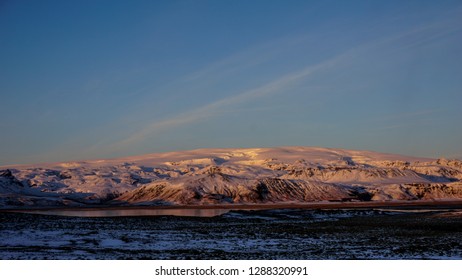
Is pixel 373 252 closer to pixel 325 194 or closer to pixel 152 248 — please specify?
pixel 152 248

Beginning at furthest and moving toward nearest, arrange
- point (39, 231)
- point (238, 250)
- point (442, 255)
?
point (39, 231)
point (238, 250)
point (442, 255)

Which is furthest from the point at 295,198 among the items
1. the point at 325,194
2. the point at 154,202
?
the point at 154,202

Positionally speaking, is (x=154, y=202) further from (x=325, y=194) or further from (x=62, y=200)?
(x=325, y=194)
